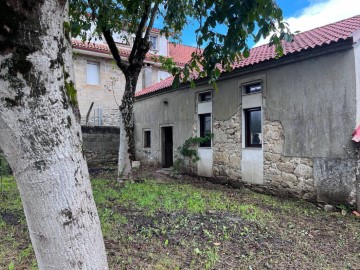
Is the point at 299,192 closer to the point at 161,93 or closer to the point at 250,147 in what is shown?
the point at 250,147

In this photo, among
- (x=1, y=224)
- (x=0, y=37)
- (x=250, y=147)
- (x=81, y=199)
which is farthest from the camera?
(x=250, y=147)

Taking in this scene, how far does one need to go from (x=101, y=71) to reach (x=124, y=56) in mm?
1611

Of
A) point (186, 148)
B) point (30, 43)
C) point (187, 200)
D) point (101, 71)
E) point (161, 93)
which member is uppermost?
point (101, 71)

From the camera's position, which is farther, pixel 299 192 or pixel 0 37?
pixel 299 192

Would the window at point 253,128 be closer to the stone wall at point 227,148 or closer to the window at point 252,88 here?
the stone wall at point 227,148

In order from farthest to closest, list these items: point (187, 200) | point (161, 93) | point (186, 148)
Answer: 1. point (161, 93)
2. point (186, 148)
3. point (187, 200)

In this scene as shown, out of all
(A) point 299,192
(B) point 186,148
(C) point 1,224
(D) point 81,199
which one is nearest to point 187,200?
(A) point 299,192

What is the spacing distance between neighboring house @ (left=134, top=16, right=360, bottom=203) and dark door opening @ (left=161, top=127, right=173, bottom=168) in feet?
7.40

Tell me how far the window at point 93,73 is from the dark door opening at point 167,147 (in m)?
6.51

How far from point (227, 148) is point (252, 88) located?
6.50 feet

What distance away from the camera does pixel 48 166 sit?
1.44m

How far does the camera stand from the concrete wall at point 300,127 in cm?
591

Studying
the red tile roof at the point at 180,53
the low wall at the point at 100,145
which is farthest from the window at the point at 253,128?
the red tile roof at the point at 180,53

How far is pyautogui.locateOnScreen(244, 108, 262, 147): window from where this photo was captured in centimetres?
794
